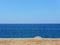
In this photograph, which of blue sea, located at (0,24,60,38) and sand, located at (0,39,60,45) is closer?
sand, located at (0,39,60,45)

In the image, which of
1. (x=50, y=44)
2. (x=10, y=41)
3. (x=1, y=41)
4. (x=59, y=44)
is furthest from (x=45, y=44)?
(x=1, y=41)

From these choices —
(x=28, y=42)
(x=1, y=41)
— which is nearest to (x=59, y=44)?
(x=28, y=42)

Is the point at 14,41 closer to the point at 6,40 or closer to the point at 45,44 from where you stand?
the point at 6,40

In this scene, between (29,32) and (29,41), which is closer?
(29,41)

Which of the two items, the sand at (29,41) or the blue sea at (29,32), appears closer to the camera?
the sand at (29,41)

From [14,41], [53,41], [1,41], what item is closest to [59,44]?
[53,41]

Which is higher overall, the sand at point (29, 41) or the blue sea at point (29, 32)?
the sand at point (29, 41)

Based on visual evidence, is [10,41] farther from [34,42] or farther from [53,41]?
[53,41]

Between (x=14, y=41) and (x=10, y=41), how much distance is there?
4.6 inches

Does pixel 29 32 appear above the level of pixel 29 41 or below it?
below

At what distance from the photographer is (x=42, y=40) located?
13.8 ft

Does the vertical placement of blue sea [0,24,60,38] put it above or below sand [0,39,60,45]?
below

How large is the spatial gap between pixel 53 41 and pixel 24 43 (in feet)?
2.77

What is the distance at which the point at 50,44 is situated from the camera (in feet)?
13.6
